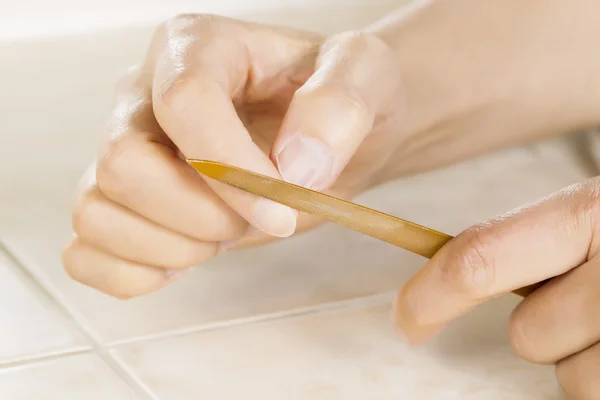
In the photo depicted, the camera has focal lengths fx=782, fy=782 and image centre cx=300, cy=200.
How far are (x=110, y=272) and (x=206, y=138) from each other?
107 millimetres

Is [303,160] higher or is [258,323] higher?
[303,160]

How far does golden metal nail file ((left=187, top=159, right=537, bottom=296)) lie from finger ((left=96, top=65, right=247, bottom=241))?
2.2 inches

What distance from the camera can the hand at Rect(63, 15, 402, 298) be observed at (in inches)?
14.9

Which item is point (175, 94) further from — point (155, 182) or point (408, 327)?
point (408, 327)

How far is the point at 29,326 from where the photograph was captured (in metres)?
0.42

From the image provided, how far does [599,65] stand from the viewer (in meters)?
0.58

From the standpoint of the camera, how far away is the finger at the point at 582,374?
1.21ft

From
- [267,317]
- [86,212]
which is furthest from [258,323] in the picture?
[86,212]

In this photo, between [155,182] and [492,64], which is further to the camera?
[492,64]

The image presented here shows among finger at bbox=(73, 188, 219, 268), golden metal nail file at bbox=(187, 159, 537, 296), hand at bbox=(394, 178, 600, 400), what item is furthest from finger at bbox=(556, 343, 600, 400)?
finger at bbox=(73, 188, 219, 268)

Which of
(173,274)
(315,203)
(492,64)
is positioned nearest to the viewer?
(315,203)

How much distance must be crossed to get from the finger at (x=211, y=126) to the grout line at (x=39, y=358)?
0.37 feet

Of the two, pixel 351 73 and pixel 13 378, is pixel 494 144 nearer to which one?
pixel 351 73

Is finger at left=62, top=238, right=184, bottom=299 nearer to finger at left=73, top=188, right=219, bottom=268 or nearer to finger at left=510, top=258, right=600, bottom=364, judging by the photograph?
finger at left=73, top=188, right=219, bottom=268
